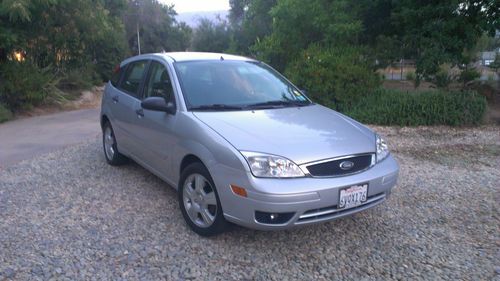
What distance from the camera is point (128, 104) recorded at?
5.09 m

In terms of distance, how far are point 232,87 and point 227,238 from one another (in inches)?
62.4

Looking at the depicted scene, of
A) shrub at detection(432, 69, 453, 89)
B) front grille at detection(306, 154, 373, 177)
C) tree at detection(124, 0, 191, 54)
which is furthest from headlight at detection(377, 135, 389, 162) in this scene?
tree at detection(124, 0, 191, 54)

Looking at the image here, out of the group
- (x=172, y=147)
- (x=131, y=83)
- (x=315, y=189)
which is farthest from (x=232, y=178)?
(x=131, y=83)

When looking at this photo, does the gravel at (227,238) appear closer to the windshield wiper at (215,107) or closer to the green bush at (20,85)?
the windshield wiper at (215,107)

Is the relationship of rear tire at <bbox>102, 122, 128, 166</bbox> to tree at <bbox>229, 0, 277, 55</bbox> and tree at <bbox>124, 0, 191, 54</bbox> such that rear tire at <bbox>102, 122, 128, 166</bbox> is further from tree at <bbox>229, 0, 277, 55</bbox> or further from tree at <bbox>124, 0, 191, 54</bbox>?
tree at <bbox>124, 0, 191, 54</bbox>

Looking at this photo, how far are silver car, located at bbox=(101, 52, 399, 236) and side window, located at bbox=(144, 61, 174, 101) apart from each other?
0.01 m

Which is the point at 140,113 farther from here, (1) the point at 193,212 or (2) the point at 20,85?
(2) the point at 20,85

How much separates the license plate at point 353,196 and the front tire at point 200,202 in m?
0.97

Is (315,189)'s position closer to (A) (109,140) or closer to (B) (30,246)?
(B) (30,246)

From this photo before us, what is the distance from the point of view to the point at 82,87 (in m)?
16.1

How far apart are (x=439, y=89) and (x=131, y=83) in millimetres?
6989

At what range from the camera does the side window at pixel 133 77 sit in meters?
5.09

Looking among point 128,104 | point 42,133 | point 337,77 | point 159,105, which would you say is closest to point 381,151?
point 159,105

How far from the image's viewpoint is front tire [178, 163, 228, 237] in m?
3.50
